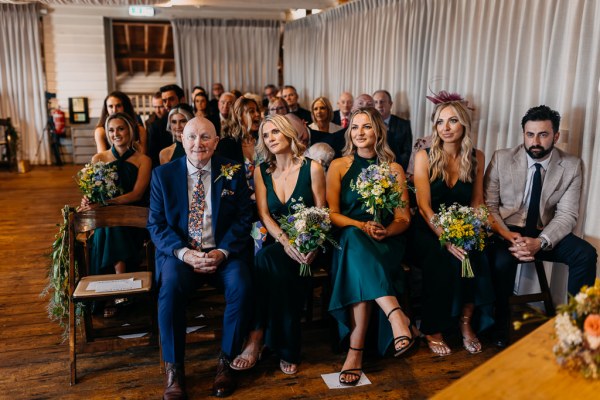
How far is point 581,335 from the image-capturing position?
5.64ft

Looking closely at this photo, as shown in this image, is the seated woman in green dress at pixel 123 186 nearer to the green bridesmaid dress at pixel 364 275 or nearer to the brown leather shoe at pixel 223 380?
the brown leather shoe at pixel 223 380

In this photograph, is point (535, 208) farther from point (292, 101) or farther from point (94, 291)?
point (292, 101)

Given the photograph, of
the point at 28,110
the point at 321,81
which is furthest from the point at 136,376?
the point at 28,110

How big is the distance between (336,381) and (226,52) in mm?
9467

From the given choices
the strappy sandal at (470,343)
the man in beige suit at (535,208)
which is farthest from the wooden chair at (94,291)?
the man in beige suit at (535,208)

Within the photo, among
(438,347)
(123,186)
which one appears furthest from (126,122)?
(438,347)

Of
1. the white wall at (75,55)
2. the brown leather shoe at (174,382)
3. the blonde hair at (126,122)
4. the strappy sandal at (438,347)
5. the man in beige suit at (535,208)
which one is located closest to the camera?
the brown leather shoe at (174,382)

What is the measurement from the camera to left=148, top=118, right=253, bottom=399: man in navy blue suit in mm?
2842

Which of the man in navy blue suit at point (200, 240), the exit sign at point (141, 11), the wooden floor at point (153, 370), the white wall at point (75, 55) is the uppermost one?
the exit sign at point (141, 11)

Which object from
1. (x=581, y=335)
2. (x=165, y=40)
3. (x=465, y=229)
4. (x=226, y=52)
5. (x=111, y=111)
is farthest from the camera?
(x=165, y=40)

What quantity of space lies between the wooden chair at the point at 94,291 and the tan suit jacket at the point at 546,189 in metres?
2.38

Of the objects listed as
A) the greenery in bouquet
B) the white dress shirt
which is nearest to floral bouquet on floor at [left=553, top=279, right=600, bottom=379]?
the white dress shirt

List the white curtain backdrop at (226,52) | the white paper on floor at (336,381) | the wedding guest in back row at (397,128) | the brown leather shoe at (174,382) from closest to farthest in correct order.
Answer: the brown leather shoe at (174,382)
the white paper on floor at (336,381)
the wedding guest in back row at (397,128)
the white curtain backdrop at (226,52)

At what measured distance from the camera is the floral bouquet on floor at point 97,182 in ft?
12.2
